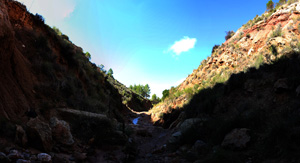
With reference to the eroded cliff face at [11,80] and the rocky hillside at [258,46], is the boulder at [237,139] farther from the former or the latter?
the rocky hillside at [258,46]

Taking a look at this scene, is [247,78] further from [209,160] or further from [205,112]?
[209,160]

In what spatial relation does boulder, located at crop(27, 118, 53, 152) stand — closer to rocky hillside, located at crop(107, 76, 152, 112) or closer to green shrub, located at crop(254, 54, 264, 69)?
green shrub, located at crop(254, 54, 264, 69)

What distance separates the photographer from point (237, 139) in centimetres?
464

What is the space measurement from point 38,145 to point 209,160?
401cm

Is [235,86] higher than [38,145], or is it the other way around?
[235,86]

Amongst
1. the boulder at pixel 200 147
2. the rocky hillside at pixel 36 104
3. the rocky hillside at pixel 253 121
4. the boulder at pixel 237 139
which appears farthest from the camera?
the boulder at pixel 200 147

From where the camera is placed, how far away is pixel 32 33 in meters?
10.3

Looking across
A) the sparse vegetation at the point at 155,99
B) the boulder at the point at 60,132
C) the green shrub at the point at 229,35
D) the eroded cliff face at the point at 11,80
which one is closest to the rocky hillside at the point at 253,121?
the boulder at the point at 60,132

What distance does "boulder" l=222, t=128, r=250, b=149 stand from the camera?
4414 millimetres

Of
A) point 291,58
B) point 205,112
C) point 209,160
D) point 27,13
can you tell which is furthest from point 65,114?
point 291,58

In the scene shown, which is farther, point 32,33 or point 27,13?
point 27,13

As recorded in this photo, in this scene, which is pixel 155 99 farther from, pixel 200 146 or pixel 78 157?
pixel 78 157

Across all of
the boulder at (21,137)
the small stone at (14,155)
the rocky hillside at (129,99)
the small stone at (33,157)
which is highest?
the rocky hillside at (129,99)

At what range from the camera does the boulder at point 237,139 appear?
14.5 ft
